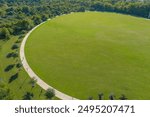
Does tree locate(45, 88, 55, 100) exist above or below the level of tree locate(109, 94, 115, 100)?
above

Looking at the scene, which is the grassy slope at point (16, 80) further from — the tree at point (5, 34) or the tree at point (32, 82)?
the tree at point (5, 34)

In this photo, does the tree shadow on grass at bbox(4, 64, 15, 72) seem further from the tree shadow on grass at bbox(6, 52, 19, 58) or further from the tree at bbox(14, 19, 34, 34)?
the tree at bbox(14, 19, 34, 34)

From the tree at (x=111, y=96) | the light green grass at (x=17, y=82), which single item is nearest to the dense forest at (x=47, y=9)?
the light green grass at (x=17, y=82)

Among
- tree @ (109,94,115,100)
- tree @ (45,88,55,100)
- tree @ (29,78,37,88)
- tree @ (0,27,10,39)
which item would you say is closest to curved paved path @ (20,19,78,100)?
tree @ (29,78,37,88)

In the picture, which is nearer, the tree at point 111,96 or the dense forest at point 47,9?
the tree at point 111,96

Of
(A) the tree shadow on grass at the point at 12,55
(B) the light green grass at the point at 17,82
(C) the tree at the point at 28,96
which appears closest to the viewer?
(C) the tree at the point at 28,96

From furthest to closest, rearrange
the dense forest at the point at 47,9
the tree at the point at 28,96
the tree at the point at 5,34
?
1. the dense forest at the point at 47,9
2. the tree at the point at 5,34
3. the tree at the point at 28,96

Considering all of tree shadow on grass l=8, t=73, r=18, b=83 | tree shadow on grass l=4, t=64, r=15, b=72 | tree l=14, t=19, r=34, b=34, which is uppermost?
tree shadow on grass l=8, t=73, r=18, b=83
